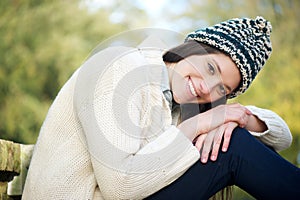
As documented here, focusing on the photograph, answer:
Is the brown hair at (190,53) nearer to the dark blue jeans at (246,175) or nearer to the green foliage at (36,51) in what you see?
the dark blue jeans at (246,175)

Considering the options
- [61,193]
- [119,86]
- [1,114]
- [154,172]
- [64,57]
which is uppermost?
[119,86]

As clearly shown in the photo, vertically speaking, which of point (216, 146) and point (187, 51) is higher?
point (187, 51)

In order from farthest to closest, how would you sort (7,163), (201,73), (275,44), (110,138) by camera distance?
(275,44), (201,73), (7,163), (110,138)

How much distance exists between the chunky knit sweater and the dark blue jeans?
0.04 meters

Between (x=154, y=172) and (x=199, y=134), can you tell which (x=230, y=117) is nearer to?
(x=199, y=134)

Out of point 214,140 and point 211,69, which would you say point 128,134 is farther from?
point 211,69

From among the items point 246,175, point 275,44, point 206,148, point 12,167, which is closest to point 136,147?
point 206,148

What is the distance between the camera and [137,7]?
18.5 feet

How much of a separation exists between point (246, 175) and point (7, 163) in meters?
0.64

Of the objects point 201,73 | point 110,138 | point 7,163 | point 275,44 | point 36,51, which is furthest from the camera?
point 275,44

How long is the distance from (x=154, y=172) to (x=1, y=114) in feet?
14.2

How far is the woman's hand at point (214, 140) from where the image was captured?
1.25 metres

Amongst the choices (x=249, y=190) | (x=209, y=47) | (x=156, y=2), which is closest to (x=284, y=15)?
(x=156, y=2)

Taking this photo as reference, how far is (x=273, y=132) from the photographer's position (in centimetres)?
159
